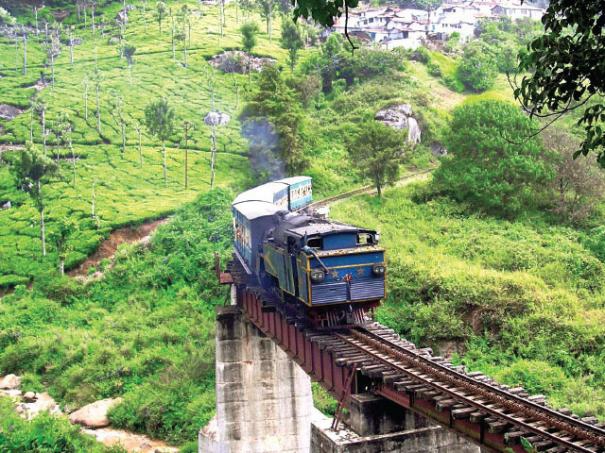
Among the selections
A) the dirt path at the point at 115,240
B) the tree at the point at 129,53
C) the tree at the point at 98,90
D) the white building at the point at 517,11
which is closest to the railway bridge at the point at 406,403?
the dirt path at the point at 115,240

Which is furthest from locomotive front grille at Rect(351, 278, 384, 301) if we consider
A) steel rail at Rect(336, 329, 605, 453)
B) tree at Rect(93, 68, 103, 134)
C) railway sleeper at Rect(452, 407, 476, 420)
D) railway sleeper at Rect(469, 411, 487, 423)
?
tree at Rect(93, 68, 103, 134)

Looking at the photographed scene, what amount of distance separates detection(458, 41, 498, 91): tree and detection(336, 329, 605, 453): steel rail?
63.0m

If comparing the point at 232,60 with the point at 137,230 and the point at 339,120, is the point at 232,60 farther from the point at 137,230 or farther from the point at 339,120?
the point at 137,230

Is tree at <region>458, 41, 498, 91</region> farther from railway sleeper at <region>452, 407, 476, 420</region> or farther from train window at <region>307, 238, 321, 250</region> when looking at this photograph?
railway sleeper at <region>452, 407, 476, 420</region>

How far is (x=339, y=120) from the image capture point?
2625 inches

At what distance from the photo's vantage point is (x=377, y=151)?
4991 centimetres

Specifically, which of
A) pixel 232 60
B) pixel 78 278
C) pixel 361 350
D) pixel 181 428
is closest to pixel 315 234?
pixel 361 350

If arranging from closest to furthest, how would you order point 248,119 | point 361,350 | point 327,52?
point 361,350 < point 248,119 < point 327,52

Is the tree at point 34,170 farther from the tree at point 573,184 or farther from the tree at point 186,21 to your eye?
the tree at point 186,21

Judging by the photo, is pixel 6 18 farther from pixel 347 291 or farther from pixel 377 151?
pixel 347 291

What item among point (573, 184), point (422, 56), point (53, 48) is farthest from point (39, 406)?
point (53, 48)

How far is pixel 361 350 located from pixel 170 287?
96.3 feet

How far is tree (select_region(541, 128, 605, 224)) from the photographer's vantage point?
45250mm

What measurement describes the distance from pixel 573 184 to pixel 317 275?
99.8 ft
